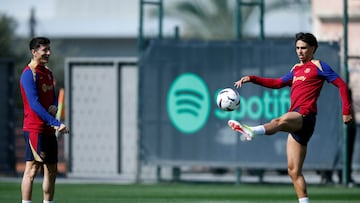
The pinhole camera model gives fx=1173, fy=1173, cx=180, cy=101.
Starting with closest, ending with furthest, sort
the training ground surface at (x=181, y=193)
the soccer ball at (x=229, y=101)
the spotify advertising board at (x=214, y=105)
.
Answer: the soccer ball at (x=229, y=101), the training ground surface at (x=181, y=193), the spotify advertising board at (x=214, y=105)

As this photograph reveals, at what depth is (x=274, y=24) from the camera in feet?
202

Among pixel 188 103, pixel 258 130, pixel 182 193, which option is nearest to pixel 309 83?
pixel 258 130

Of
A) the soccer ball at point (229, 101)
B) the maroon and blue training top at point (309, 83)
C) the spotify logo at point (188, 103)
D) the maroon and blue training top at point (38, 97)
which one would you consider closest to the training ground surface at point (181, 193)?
the spotify logo at point (188, 103)

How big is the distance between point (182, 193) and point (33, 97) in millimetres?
7457

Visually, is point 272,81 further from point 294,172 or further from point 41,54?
point 41,54

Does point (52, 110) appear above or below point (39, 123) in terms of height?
above

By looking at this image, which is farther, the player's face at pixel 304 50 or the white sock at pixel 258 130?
the player's face at pixel 304 50

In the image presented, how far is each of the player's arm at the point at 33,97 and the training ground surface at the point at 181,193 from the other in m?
4.18

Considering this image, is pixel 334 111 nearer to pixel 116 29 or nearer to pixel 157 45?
pixel 157 45

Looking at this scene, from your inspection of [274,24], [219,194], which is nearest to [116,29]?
[274,24]

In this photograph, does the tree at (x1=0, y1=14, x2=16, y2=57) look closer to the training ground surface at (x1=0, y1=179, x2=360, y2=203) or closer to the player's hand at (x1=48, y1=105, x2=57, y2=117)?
the training ground surface at (x1=0, y1=179, x2=360, y2=203)

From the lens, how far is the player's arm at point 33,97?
14.2 meters

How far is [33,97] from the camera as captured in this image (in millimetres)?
14242

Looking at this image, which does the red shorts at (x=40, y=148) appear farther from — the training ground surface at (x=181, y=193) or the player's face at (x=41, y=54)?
the training ground surface at (x=181, y=193)
